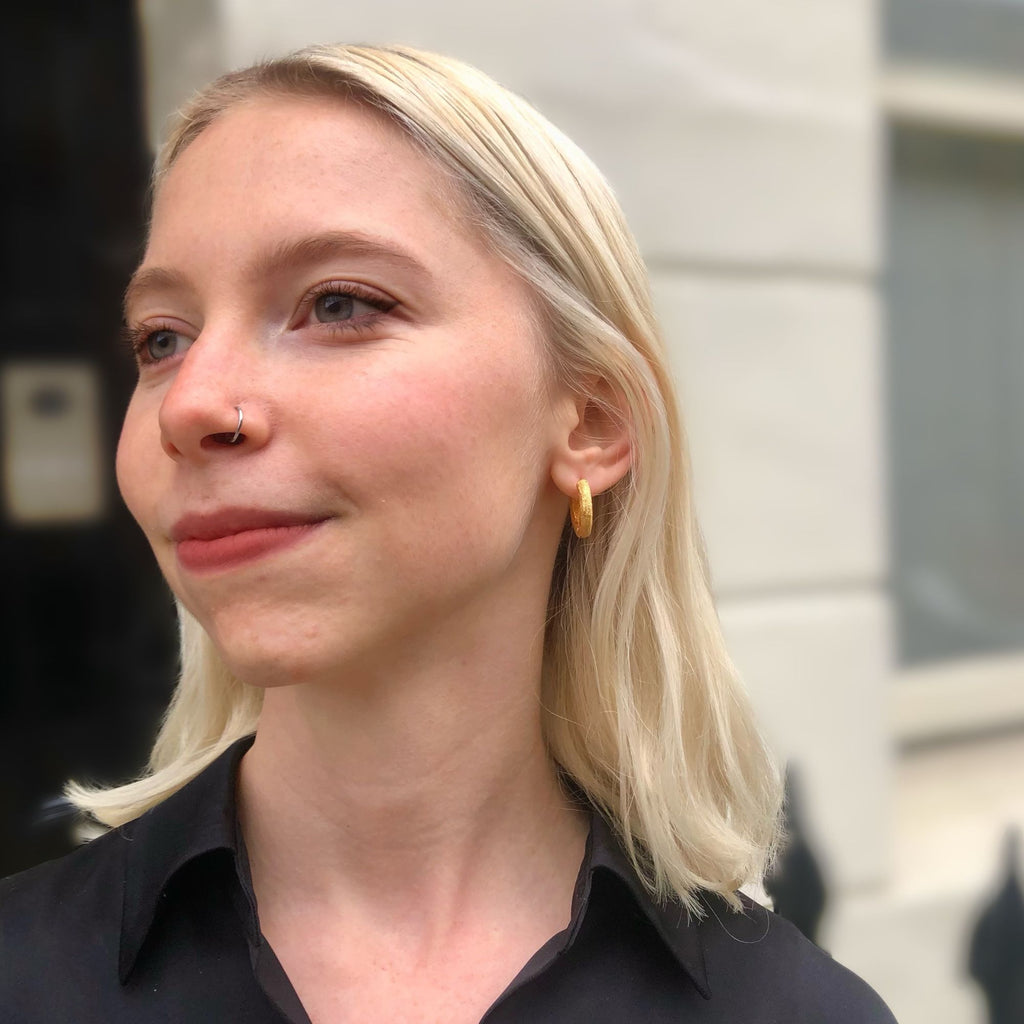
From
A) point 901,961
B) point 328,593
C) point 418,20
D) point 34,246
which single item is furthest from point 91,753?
point 901,961

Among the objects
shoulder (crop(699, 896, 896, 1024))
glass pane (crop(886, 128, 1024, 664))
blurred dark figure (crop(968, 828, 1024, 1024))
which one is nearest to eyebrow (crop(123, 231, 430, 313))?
shoulder (crop(699, 896, 896, 1024))

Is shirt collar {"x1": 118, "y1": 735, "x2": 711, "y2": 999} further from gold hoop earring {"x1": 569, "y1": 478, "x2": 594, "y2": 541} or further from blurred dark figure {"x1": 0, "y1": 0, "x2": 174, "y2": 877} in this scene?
blurred dark figure {"x1": 0, "y1": 0, "x2": 174, "y2": 877}

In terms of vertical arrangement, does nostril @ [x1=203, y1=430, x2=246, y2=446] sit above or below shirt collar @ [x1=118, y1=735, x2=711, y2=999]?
above

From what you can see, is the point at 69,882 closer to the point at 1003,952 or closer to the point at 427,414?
the point at 427,414

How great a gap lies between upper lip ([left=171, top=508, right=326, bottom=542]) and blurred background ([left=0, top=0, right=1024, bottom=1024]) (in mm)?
1707

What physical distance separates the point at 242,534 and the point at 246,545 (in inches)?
0.7

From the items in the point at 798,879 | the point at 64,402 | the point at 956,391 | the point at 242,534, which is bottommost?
the point at 798,879

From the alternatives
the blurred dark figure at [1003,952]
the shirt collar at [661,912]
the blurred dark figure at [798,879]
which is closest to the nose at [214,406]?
the shirt collar at [661,912]

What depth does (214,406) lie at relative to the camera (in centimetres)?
134

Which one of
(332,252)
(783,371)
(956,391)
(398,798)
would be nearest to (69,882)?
(398,798)

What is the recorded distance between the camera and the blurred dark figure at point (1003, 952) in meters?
3.85

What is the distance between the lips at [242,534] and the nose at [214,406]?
83 mm

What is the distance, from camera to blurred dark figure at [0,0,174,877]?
2988mm

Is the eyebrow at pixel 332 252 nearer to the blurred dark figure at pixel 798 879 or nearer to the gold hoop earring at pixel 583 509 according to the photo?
the gold hoop earring at pixel 583 509
